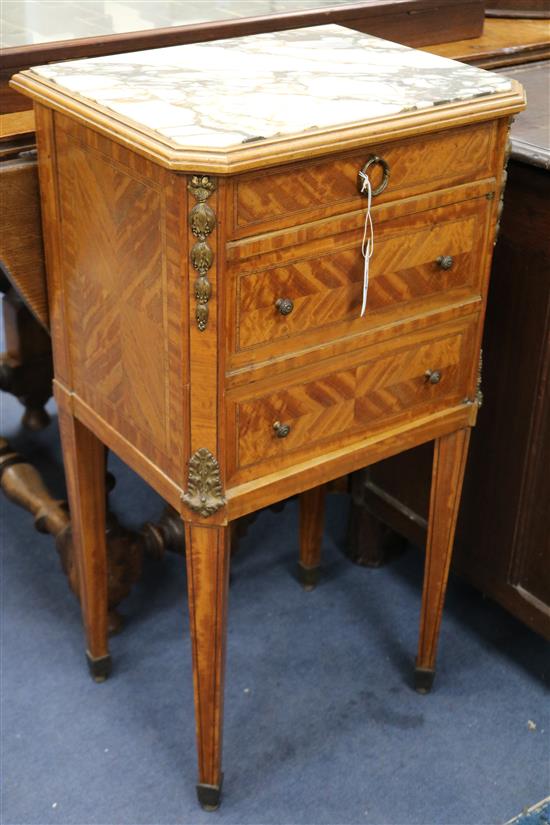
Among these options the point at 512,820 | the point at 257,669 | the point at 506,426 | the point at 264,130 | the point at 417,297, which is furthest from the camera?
the point at 257,669

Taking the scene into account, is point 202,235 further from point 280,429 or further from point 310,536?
point 310,536

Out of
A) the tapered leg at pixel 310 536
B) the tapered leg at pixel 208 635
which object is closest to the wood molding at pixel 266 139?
the tapered leg at pixel 208 635

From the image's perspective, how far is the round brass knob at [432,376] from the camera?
1793 mm

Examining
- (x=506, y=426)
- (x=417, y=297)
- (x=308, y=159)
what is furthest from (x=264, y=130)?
(x=506, y=426)

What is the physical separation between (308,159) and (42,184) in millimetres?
493

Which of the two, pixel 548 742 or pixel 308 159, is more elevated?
pixel 308 159

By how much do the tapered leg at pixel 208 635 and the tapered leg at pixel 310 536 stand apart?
649 millimetres

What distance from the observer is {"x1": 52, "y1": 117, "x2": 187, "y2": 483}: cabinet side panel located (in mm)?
1485

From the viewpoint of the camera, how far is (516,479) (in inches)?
82.1

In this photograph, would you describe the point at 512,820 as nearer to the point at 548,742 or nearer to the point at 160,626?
the point at 548,742

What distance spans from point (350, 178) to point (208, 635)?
75 cm

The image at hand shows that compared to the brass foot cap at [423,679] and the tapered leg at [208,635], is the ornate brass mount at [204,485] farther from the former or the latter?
the brass foot cap at [423,679]

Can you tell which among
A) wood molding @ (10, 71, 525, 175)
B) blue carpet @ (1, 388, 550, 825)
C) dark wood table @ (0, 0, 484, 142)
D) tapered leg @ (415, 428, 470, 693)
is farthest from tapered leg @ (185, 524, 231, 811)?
dark wood table @ (0, 0, 484, 142)

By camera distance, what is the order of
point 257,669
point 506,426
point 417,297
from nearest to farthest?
point 417,297 < point 506,426 < point 257,669
